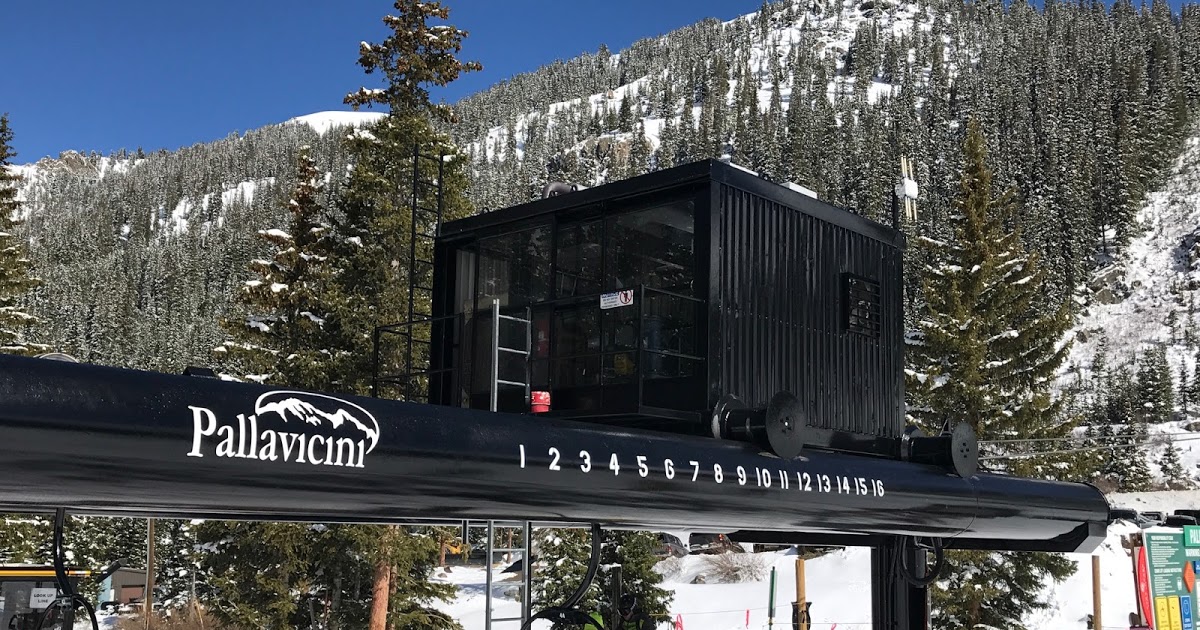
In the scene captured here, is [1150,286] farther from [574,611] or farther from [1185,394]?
[574,611]

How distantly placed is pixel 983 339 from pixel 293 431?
30297 mm

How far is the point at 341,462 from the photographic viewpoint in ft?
12.9

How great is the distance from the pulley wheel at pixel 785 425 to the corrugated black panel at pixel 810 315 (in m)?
1.22

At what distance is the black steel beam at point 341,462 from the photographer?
326 cm

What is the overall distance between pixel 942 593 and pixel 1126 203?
103 metres

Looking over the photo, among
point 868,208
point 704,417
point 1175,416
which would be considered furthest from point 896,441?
point 868,208

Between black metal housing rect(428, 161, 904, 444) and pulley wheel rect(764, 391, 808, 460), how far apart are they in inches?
22.5

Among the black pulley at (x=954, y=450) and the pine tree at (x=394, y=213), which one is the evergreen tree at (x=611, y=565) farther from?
the black pulley at (x=954, y=450)

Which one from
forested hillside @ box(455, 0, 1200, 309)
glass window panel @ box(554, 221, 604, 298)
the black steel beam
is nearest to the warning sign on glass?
glass window panel @ box(554, 221, 604, 298)

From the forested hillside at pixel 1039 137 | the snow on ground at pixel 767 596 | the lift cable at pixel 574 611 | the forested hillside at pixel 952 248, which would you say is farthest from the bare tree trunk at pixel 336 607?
the forested hillside at pixel 1039 137

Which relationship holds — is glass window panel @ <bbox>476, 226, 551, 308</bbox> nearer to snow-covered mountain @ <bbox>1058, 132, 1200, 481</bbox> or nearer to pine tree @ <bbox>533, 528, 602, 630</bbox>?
pine tree @ <bbox>533, 528, 602, 630</bbox>

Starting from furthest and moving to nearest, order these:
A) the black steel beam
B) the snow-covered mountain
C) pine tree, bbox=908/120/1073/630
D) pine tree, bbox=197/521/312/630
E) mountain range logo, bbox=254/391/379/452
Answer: the snow-covered mountain
pine tree, bbox=908/120/1073/630
pine tree, bbox=197/521/312/630
mountain range logo, bbox=254/391/379/452
the black steel beam

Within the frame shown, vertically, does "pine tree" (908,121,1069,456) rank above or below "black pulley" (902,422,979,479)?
above

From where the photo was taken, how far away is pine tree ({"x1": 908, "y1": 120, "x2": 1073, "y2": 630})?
30.1 metres
